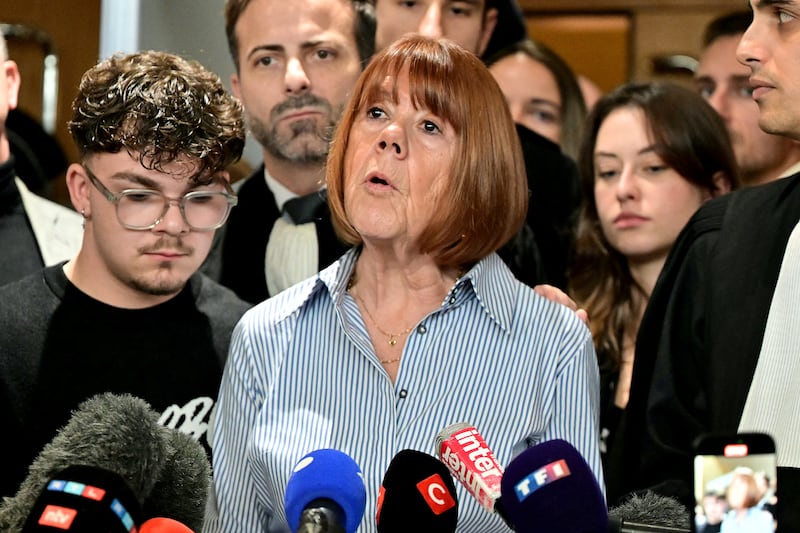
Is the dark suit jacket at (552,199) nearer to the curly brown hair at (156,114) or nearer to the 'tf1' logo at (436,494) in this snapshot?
the curly brown hair at (156,114)

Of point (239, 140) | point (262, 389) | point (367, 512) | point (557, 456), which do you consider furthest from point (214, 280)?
point (557, 456)

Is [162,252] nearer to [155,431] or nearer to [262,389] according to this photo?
[262,389]

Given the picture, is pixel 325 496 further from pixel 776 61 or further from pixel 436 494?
pixel 776 61

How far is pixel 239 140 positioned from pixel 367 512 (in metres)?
0.79

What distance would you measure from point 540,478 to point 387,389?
68 centimetres

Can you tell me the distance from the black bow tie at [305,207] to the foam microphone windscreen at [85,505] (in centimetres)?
133

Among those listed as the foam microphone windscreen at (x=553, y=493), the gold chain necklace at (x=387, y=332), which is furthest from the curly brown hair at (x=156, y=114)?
the foam microphone windscreen at (x=553, y=493)

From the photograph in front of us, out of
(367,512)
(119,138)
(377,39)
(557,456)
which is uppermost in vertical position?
(377,39)

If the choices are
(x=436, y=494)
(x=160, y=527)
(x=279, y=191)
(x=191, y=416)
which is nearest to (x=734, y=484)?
(x=436, y=494)

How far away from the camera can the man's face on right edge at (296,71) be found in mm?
2668

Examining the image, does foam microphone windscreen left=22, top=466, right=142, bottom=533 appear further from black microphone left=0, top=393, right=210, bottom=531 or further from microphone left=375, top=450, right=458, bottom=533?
microphone left=375, top=450, right=458, bottom=533

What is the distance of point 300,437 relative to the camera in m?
1.94

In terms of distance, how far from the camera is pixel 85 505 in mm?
1273

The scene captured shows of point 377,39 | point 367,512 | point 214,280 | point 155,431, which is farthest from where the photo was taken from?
point 377,39
